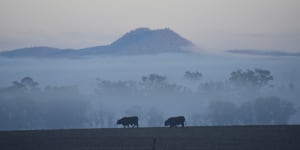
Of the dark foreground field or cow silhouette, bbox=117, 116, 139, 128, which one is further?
cow silhouette, bbox=117, 116, 139, 128

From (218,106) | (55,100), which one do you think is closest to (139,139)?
(218,106)

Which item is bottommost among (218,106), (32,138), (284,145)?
(284,145)

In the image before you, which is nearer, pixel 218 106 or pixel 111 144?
pixel 111 144

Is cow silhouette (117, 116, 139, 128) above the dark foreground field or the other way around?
above

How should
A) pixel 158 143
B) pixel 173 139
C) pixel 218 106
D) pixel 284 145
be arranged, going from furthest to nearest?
pixel 218 106 < pixel 173 139 < pixel 158 143 < pixel 284 145

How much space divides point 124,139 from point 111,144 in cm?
333

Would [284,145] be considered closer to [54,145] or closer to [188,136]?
[188,136]

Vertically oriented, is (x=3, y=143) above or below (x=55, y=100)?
below

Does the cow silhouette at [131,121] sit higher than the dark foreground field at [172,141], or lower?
higher

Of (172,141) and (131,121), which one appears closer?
(172,141)

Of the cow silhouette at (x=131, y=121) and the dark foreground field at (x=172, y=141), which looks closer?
the dark foreground field at (x=172, y=141)

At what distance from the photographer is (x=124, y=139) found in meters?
39.1

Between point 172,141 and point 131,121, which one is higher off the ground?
point 131,121

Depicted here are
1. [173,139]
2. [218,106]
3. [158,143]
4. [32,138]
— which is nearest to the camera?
[158,143]
